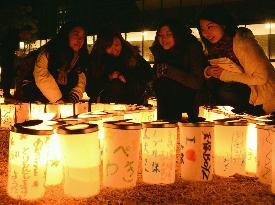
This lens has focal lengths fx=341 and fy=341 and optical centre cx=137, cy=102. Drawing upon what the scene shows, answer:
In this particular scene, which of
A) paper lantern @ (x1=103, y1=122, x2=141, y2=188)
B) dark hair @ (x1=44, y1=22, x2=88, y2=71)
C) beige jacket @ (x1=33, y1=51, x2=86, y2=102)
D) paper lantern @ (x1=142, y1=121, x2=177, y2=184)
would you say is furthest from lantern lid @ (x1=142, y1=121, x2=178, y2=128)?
dark hair @ (x1=44, y1=22, x2=88, y2=71)

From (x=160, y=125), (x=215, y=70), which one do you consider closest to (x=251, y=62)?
(x=215, y=70)

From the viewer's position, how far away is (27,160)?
2297 mm

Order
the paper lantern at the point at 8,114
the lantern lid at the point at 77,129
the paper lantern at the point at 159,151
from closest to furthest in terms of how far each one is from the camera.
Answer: the lantern lid at the point at 77,129
the paper lantern at the point at 159,151
the paper lantern at the point at 8,114

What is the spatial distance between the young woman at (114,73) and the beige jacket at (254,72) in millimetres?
1904

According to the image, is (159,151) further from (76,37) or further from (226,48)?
(76,37)

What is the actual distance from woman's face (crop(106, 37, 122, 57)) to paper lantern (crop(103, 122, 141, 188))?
130 inches

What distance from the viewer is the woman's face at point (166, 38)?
4.78 metres

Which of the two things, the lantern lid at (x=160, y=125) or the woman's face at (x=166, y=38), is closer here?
the lantern lid at (x=160, y=125)

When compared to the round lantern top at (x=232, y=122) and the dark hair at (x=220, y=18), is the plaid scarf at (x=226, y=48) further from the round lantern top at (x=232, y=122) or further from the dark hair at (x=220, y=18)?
the round lantern top at (x=232, y=122)

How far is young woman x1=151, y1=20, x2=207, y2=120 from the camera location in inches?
189

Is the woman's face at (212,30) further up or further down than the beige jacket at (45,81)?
further up

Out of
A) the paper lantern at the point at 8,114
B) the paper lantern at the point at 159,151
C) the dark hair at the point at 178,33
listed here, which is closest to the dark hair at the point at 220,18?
the dark hair at the point at 178,33

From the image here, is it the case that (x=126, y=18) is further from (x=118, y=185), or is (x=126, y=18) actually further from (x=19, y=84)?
(x=118, y=185)

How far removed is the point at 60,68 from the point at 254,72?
3.02 m
